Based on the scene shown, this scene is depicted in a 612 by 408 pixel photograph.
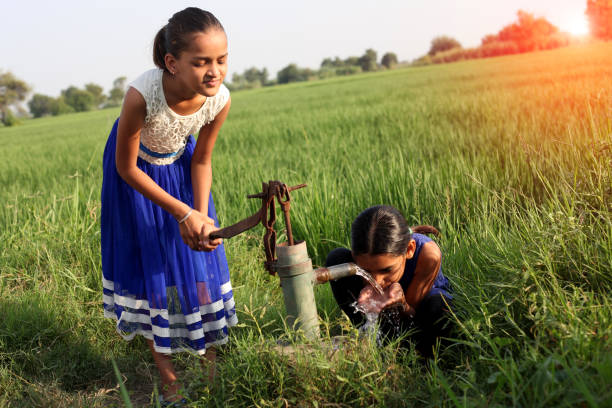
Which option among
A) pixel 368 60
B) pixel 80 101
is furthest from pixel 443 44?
pixel 80 101

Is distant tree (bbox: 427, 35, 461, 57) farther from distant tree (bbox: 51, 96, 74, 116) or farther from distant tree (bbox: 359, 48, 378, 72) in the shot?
distant tree (bbox: 51, 96, 74, 116)

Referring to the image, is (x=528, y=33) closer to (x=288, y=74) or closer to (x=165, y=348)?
(x=288, y=74)

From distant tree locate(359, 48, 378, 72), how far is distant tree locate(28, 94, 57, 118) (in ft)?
154

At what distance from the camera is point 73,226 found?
3197 millimetres

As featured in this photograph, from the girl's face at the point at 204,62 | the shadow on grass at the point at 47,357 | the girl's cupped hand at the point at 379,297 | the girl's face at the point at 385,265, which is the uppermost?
the girl's face at the point at 204,62

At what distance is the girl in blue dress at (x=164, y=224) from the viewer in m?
1.71

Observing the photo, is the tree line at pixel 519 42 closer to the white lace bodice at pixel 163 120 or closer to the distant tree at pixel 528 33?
the distant tree at pixel 528 33

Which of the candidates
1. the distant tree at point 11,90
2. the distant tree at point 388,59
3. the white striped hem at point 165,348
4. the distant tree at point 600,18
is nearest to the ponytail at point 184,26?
the white striped hem at point 165,348

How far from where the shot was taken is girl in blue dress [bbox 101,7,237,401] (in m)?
1.71

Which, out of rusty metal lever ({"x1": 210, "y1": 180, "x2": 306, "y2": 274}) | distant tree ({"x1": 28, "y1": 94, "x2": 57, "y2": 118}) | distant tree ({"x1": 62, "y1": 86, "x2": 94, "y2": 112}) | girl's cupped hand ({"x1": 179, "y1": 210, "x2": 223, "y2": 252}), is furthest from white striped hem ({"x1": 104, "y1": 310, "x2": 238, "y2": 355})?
distant tree ({"x1": 28, "y1": 94, "x2": 57, "y2": 118})

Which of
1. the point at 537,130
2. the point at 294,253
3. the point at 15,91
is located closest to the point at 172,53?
the point at 294,253

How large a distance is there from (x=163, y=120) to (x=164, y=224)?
396mm

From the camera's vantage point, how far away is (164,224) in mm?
1887

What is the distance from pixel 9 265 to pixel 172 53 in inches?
82.2
